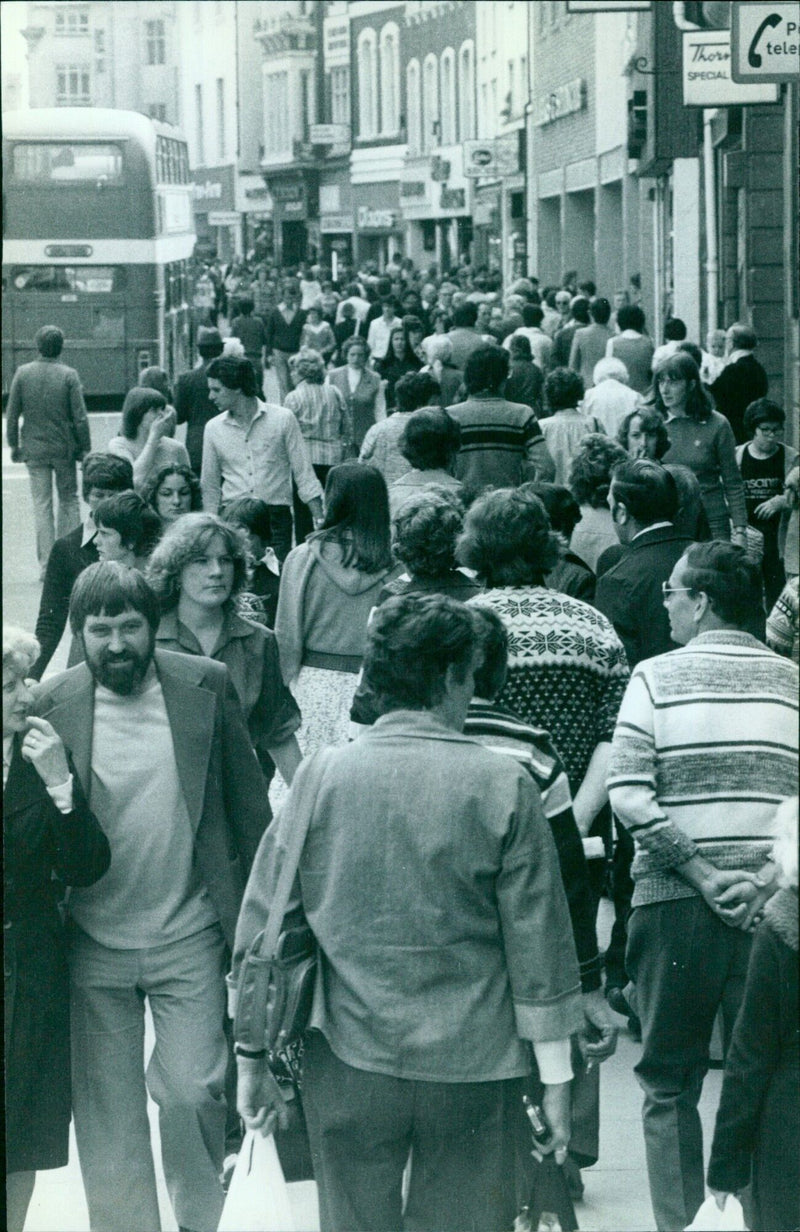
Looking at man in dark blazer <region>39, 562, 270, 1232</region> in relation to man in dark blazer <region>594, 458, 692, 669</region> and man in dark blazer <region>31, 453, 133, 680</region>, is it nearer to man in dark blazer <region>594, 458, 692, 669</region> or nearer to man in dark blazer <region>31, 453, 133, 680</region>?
man in dark blazer <region>594, 458, 692, 669</region>

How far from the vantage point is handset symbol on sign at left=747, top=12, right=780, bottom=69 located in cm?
684

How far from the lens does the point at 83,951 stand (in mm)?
4469

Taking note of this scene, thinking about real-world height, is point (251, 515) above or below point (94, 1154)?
above

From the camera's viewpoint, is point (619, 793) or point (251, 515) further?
point (251, 515)

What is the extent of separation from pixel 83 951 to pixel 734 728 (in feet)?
4.66

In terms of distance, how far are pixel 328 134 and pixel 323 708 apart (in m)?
58.3

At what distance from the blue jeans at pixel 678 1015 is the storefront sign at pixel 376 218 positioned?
173ft

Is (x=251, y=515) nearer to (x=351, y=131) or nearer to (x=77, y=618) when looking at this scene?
(x=77, y=618)

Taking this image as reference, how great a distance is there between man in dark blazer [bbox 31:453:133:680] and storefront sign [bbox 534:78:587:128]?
2487cm

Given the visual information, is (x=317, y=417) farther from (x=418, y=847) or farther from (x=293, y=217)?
(x=293, y=217)

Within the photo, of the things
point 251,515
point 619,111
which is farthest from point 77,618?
point 619,111

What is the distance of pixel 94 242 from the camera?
21.8 meters

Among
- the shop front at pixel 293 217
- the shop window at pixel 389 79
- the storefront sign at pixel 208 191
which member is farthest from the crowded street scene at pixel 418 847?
the shop front at pixel 293 217

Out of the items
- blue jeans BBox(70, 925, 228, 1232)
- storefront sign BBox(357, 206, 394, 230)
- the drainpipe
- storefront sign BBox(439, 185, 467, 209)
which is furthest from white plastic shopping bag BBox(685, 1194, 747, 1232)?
storefront sign BBox(357, 206, 394, 230)
